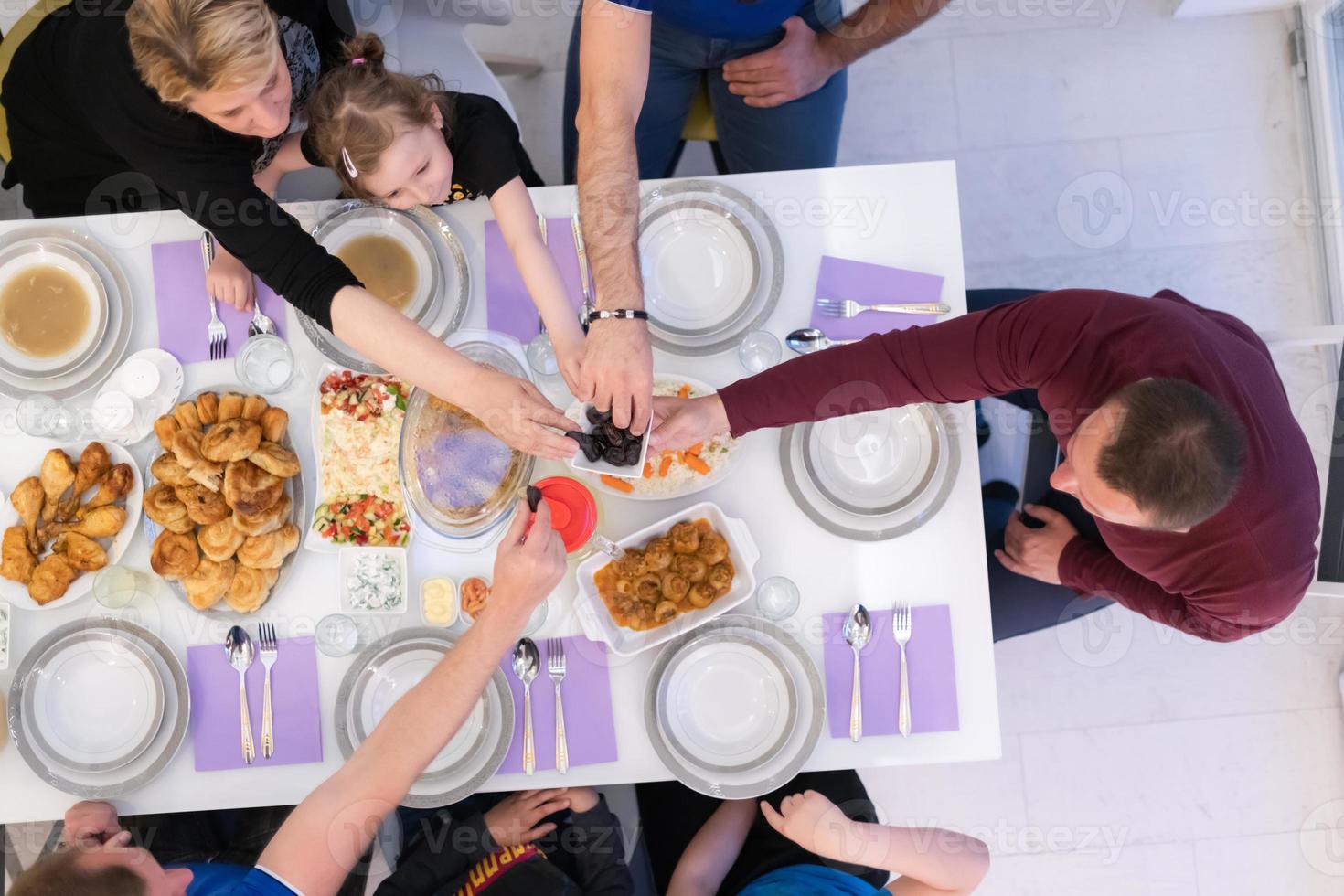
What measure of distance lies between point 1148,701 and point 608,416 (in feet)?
6.41

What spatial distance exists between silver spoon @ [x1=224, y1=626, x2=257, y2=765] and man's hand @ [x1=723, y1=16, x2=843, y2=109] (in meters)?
1.57

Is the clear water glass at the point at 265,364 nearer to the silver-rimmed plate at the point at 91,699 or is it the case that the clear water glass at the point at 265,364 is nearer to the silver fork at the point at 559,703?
the silver-rimmed plate at the point at 91,699

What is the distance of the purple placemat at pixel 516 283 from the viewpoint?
5.68ft

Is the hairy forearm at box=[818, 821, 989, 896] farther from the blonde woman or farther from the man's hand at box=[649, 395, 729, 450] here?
the blonde woman

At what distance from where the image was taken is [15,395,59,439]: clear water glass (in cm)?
166

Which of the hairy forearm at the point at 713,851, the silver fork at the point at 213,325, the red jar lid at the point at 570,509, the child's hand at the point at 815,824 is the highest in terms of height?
the silver fork at the point at 213,325

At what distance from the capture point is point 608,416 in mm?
1552

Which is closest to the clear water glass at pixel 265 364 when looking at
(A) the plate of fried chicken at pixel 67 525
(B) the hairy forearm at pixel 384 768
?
(A) the plate of fried chicken at pixel 67 525

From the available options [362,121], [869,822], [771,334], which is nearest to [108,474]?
[362,121]

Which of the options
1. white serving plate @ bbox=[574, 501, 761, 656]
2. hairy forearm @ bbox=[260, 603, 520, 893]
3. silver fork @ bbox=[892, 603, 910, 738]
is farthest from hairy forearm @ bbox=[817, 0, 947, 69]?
hairy forearm @ bbox=[260, 603, 520, 893]

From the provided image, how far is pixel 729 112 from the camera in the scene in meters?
2.21

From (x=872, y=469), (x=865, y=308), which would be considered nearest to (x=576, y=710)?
(x=872, y=469)

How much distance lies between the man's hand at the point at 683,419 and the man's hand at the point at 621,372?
4 centimetres

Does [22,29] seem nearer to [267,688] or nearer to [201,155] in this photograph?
[201,155]
